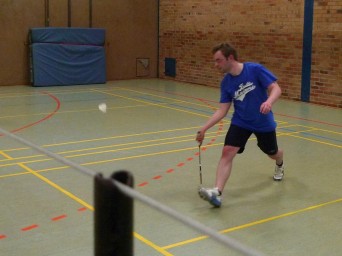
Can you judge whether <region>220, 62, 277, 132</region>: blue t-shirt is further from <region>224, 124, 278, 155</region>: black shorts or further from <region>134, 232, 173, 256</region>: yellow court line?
<region>134, 232, 173, 256</region>: yellow court line

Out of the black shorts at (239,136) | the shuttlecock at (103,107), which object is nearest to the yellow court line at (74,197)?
the black shorts at (239,136)

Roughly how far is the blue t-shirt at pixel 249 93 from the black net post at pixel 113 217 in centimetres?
373

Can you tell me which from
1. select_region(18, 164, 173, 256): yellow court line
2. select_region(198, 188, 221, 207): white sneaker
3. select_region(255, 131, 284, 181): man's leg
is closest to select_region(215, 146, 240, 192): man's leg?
select_region(198, 188, 221, 207): white sneaker

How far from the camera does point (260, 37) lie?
540 inches

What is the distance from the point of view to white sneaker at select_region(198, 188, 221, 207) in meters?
4.99

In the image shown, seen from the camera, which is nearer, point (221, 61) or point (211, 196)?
point (211, 196)

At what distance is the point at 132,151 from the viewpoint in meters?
7.45

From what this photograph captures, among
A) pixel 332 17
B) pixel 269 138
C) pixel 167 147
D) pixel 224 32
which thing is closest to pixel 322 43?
pixel 332 17

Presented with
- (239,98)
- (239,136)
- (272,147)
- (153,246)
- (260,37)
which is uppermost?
(260,37)

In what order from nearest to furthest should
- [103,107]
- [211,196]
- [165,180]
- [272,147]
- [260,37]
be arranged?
[211,196], [272,147], [165,180], [103,107], [260,37]

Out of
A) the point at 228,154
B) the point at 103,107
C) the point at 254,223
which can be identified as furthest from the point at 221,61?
the point at 103,107

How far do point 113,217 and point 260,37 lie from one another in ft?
41.6

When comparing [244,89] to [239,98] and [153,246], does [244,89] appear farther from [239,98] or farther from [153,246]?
[153,246]

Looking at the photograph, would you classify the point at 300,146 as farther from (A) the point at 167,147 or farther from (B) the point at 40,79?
(B) the point at 40,79
